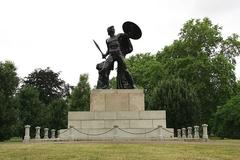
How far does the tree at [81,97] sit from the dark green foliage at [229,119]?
19.4m

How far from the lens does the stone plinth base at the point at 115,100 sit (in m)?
27.8

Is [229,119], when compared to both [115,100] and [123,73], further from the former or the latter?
[115,100]

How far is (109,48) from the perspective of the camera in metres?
28.3

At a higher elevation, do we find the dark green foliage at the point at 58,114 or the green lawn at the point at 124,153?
the dark green foliage at the point at 58,114

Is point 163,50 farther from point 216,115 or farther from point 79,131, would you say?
point 79,131


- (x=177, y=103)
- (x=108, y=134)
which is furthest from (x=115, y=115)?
(x=177, y=103)

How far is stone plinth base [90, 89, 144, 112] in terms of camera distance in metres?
27.8

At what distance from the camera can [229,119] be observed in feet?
146

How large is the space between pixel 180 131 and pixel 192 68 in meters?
14.8

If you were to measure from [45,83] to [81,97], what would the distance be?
8794 mm

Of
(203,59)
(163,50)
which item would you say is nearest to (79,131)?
(203,59)

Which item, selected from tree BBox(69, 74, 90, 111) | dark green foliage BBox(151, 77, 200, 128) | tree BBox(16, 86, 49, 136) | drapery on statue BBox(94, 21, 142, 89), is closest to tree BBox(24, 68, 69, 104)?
tree BBox(69, 74, 90, 111)

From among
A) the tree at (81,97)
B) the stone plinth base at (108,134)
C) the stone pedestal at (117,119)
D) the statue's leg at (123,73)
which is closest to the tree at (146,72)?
the tree at (81,97)

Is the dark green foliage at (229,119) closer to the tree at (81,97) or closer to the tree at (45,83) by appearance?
the tree at (81,97)
